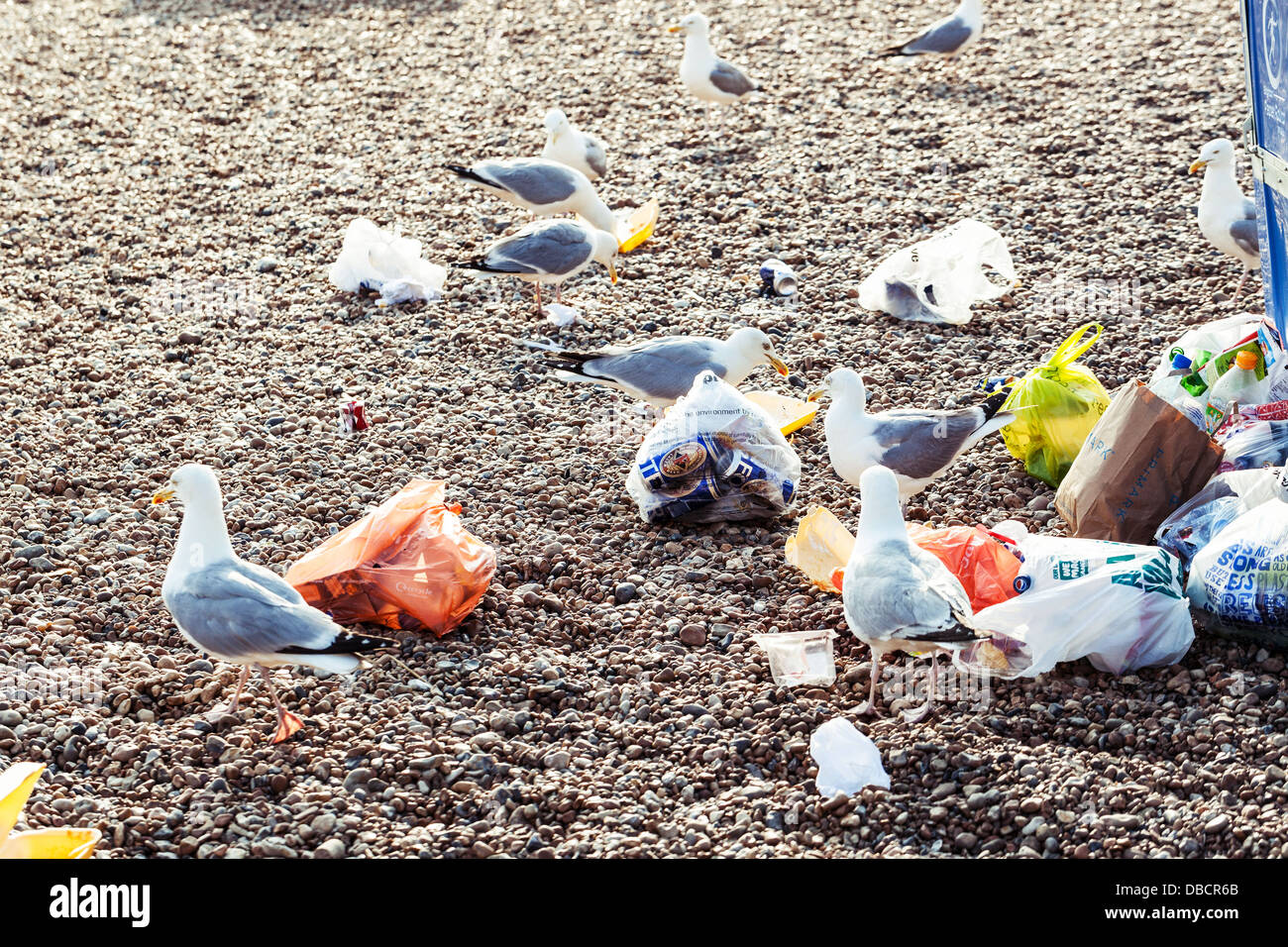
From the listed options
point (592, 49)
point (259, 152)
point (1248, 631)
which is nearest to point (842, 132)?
point (592, 49)

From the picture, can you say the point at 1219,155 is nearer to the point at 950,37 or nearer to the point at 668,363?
the point at 668,363

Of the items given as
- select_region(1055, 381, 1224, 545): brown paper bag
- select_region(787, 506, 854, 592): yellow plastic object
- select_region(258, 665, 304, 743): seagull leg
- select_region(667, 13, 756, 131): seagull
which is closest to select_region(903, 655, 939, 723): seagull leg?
select_region(787, 506, 854, 592): yellow plastic object

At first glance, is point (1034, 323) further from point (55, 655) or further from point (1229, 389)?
point (55, 655)

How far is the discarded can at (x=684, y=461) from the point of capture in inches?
198

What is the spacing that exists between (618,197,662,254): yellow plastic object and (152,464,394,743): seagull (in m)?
3.98

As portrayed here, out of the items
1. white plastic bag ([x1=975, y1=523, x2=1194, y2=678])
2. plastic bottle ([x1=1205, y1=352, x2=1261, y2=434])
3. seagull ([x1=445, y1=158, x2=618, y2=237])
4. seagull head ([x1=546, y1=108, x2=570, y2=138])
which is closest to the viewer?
white plastic bag ([x1=975, y1=523, x2=1194, y2=678])

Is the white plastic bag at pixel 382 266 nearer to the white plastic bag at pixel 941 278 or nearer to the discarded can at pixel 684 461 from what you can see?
the white plastic bag at pixel 941 278

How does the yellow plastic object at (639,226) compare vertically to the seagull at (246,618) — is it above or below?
above

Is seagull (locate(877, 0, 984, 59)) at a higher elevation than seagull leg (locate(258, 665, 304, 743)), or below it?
higher

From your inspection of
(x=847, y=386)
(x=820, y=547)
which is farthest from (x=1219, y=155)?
(x=820, y=547)

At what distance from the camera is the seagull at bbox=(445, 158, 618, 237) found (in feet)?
24.8

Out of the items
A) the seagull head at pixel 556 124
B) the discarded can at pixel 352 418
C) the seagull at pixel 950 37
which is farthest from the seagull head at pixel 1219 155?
the discarded can at pixel 352 418

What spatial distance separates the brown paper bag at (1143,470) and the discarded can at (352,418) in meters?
3.11

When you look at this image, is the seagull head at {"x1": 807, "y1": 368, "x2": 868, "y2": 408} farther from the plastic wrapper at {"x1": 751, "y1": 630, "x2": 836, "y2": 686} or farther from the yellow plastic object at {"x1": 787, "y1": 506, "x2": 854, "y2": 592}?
the plastic wrapper at {"x1": 751, "y1": 630, "x2": 836, "y2": 686}
